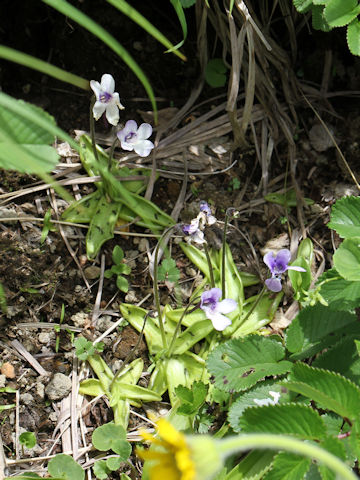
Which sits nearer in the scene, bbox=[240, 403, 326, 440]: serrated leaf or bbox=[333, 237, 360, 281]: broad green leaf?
bbox=[240, 403, 326, 440]: serrated leaf

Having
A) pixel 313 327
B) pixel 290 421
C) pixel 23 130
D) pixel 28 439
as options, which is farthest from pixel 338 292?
pixel 28 439

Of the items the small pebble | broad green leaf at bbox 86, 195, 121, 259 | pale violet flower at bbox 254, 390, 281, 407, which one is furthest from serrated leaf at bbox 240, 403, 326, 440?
broad green leaf at bbox 86, 195, 121, 259

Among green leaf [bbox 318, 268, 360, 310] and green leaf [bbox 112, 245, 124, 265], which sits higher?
green leaf [bbox 318, 268, 360, 310]

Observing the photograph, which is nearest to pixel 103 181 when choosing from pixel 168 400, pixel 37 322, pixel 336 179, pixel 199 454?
pixel 37 322

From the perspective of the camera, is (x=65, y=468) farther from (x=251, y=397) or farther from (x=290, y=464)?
(x=290, y=464)

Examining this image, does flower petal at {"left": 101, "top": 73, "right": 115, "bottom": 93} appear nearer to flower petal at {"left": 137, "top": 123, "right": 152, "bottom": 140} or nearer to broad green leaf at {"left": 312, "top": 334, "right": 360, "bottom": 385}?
flower petal at {"left": 137, "top": 123, "right": 152, "bottom": 140}

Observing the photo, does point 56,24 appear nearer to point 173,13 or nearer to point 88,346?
point 173,13

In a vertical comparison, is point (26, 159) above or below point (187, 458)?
above
